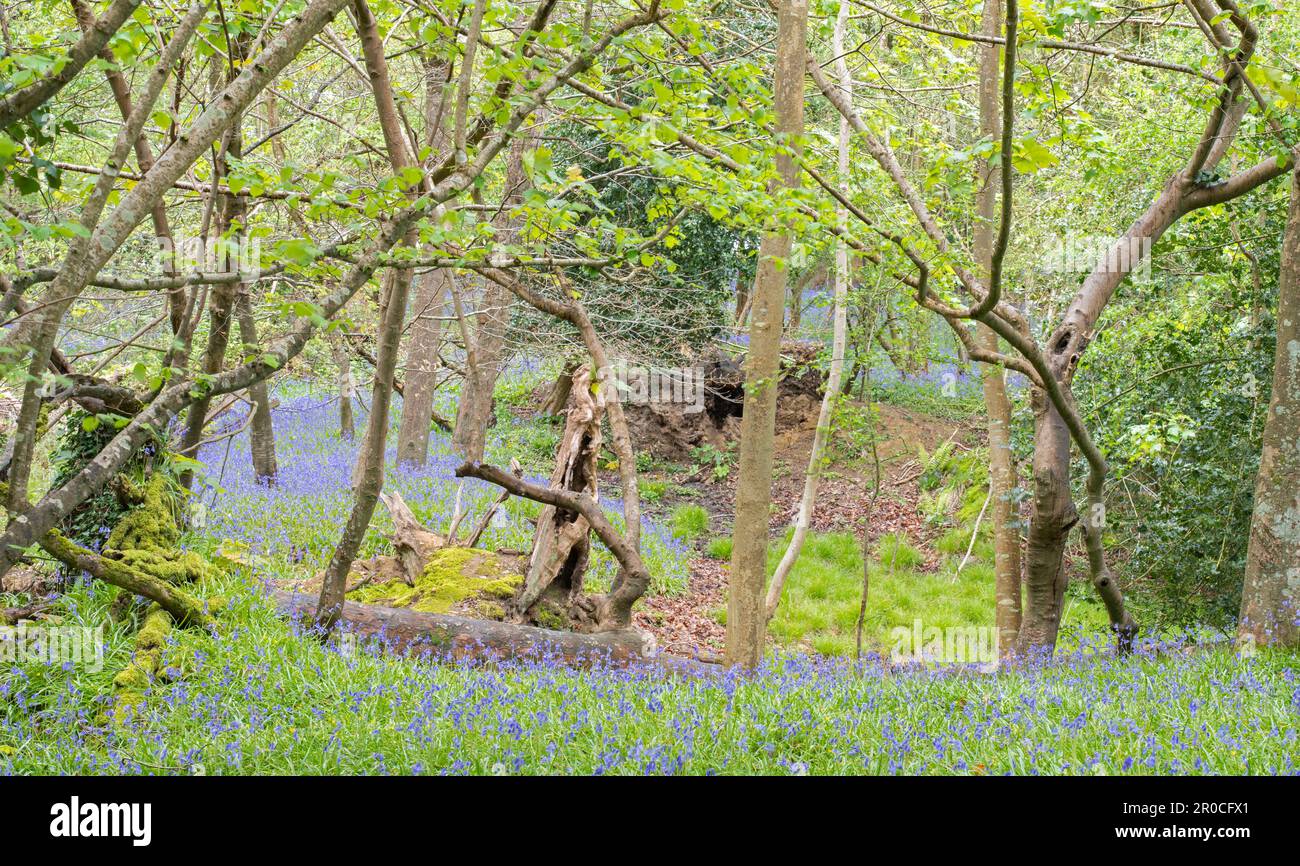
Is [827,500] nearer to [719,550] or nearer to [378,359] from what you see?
[719,550]

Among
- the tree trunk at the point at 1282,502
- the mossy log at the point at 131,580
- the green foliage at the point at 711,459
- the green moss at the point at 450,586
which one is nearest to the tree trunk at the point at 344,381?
the green moss at the point at 450,586

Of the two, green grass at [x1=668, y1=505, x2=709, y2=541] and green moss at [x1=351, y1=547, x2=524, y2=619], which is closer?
green moss at [x1=351, y1=547, x2=524, y2=619]

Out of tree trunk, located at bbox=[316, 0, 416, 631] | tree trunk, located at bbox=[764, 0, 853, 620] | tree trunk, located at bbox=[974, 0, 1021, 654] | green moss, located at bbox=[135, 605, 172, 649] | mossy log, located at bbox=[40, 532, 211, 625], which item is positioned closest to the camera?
mossy log, located at bbox=[40, 532, 211, 625]

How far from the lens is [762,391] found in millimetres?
6289

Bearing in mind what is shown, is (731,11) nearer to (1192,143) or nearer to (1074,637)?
(1192,143)

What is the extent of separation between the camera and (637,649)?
26.0 feet

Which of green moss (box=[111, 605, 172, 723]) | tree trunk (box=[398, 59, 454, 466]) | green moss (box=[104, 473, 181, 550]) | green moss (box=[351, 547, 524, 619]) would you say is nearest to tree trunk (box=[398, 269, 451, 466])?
tree trunk (box=[398, 59, 454, 466])

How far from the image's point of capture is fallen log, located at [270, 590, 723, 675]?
7172mm

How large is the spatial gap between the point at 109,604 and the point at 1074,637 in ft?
26.4

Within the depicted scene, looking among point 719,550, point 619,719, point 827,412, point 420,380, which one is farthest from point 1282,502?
point 420,380

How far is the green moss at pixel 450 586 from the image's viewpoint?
9039 mm

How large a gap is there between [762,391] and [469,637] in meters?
3.10

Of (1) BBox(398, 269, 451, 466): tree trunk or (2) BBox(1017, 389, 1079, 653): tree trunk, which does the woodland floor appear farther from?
(1) BBox(398, 269, 451, 466): tree trunk

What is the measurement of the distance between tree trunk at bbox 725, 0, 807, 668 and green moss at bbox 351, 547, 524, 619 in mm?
3338
